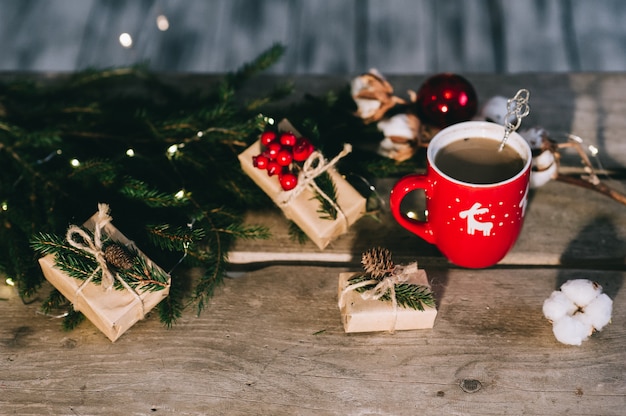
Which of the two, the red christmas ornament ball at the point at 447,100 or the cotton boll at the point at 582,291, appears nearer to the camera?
the cotton boll at the point at 582,291

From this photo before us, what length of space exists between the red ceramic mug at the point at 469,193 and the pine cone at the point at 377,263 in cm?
7

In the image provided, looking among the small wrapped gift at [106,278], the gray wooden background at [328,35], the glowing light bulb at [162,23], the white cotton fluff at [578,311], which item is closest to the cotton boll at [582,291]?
the white cotton fluff at [578,311]

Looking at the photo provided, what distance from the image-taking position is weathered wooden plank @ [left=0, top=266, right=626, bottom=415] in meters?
0.85

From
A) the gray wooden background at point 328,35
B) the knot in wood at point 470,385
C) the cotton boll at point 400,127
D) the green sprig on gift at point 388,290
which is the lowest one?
the gray wooden background at point 328,35

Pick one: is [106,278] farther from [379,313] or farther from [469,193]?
[469,193]

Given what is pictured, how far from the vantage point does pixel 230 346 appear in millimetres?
912

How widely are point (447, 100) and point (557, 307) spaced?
35 cm

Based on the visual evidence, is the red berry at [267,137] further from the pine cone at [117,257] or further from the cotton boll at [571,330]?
the cotton boll at [571,330]

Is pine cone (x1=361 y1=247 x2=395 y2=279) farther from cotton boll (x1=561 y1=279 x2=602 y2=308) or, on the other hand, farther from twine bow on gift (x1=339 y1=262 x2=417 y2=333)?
cotton boll (x1=561 y1=279 x2=602 y2=308)

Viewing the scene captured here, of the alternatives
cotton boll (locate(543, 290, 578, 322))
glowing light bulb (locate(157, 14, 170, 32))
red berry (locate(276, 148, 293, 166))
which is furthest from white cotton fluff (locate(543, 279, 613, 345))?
glowing light bulb (locate(157, 14, 170, 32))

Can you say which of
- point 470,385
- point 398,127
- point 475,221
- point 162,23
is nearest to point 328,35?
point 162,23

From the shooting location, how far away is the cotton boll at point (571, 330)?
2.83ft

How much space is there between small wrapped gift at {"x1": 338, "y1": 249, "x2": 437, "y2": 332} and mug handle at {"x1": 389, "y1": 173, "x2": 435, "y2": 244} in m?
0.07

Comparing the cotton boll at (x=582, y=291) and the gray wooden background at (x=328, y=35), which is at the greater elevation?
the cotton boll at (x=582, y=291)
